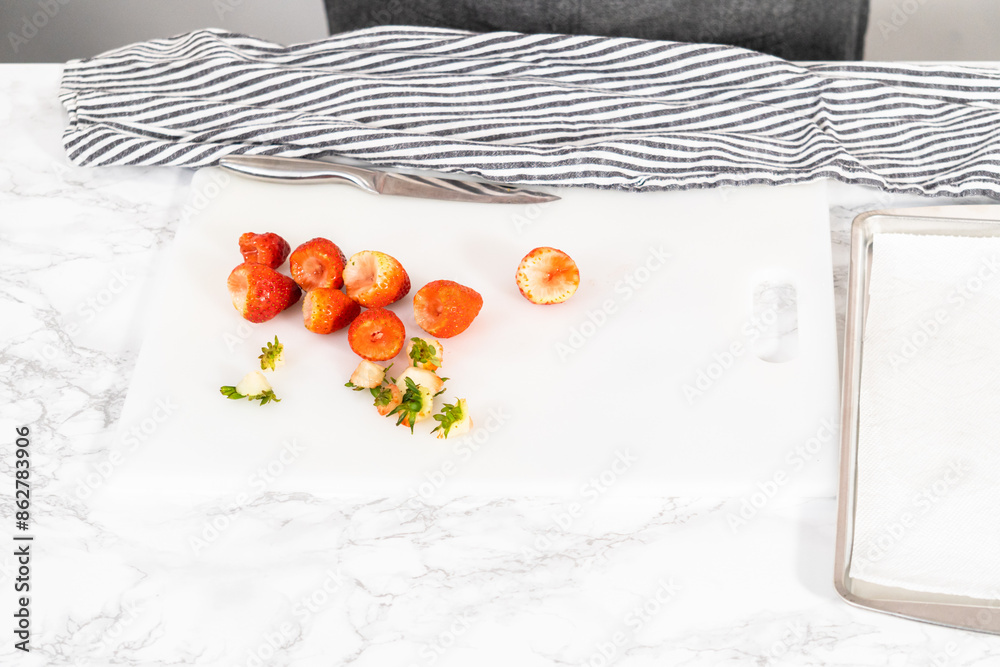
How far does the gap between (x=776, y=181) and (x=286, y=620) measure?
24.3 inches

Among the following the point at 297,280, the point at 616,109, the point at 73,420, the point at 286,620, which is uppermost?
the point at 616,109

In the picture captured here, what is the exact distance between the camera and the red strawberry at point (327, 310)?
717mm

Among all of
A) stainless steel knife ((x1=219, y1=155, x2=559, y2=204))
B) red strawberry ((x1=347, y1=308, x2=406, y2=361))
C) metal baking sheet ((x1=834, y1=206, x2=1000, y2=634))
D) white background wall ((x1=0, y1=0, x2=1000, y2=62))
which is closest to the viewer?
metal baking sheet ((x1=834, y1=206, x2=1000, y2=634))

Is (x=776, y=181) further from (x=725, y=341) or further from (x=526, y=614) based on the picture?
(x=526, y=614)

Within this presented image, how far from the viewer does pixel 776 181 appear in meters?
0.84

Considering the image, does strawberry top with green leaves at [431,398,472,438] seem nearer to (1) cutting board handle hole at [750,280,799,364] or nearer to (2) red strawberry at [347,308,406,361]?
(2) red strawberry at [347,308,406,361]

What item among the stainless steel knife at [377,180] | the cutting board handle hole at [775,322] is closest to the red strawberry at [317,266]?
the stainless steel knife at [377,180]

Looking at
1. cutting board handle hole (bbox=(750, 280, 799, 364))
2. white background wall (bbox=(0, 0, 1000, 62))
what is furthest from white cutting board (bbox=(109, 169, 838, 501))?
white background wall (bbox=(0, 0, 1000, 62))

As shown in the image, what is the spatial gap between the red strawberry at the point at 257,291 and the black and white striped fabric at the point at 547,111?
0.69 ft

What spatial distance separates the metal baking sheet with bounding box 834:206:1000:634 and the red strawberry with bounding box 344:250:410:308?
39 centimetres

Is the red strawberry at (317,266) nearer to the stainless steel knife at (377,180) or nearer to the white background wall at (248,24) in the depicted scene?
the stainless steel knife at (377,180)

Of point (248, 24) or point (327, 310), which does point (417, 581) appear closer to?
point (327, 310)

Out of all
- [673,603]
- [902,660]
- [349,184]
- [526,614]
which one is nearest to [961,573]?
[902,660]

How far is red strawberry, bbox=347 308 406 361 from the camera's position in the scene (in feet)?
2.28
